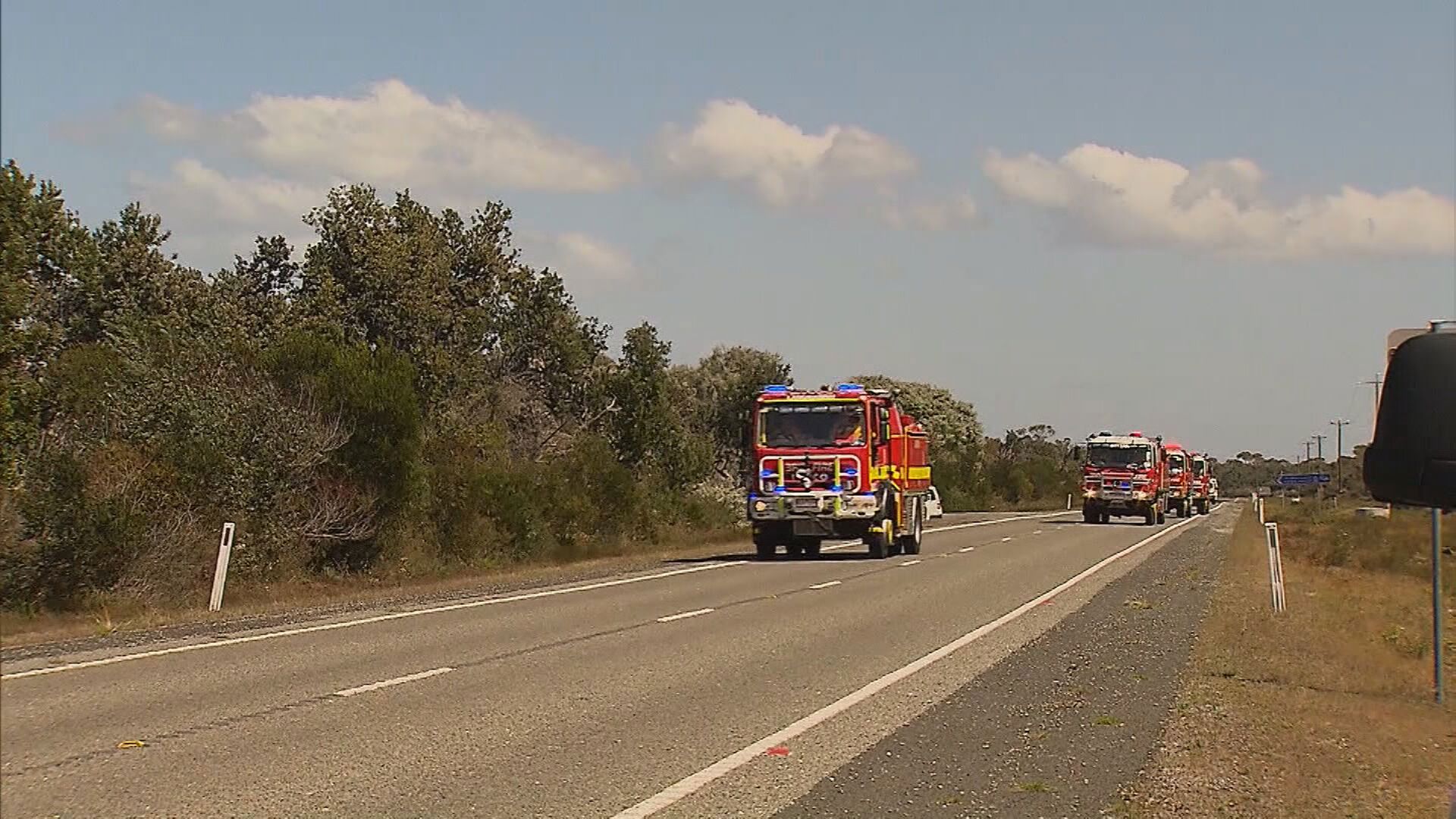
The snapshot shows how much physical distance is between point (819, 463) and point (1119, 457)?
29.3 m

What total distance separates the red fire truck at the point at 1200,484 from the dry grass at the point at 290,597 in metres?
52.9

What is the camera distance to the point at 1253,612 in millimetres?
21641

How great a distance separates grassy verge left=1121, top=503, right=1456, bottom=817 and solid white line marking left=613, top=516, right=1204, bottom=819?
8.12 ft

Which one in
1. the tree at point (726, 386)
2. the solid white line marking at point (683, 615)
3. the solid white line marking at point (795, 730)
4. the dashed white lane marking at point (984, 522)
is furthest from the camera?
the tree at point (726, 386)

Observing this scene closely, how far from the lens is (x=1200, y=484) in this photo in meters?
84.8

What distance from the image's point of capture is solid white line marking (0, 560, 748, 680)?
43.6 ft

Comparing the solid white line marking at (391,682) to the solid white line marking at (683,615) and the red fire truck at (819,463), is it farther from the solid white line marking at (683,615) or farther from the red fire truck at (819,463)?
the red fire truck at (819,463)

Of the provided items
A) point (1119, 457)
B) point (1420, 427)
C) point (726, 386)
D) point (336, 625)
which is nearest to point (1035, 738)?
point (1420, 427)

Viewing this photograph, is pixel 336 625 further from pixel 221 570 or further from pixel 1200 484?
pixel 1200 484

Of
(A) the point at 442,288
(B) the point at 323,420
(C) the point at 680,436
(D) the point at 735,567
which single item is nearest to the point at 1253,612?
(D) the point at 735,567

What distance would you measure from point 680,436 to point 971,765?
1396 inches

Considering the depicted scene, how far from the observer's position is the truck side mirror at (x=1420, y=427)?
3.29 m

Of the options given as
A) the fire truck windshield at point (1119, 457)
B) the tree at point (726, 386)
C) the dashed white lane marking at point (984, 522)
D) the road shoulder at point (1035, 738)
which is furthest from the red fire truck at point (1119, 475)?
the road shoulder at point (1035, 738)

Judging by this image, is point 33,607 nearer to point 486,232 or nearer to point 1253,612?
point 1253,612
